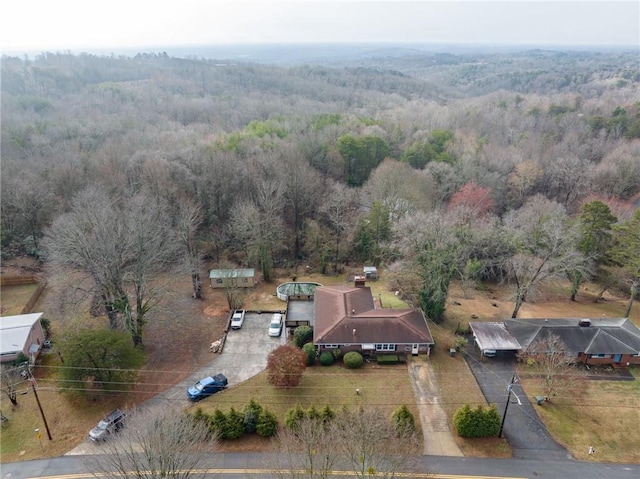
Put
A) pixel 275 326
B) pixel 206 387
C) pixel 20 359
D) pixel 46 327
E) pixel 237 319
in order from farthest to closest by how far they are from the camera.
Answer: pixel 237 319, pixel 275 326, pixel 46 327, pixel 20 359, pixel 206 387

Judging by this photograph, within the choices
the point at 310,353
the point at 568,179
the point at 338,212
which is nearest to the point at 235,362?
the point at 310,353

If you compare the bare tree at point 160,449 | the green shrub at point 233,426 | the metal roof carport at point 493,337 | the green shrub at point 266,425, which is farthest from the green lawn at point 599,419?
the bare tree at point 160,449

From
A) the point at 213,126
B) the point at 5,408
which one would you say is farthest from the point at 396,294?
the point at 213,126

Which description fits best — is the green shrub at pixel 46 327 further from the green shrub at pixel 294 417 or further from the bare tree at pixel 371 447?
the bare tree at pixel 371 447

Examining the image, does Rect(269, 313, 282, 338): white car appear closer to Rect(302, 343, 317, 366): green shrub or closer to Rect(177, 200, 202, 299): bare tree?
Rect(302, 343, 317, 366): green shrub

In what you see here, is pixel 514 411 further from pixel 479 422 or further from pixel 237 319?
pixel 237 319

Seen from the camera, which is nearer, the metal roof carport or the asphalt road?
the asphalt road

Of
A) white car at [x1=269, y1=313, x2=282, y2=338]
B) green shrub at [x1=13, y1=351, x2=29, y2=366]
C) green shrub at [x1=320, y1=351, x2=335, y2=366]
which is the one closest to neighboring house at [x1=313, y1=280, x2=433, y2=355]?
green shrub at [x1=320, y1=351, x2=335, y2=366]
